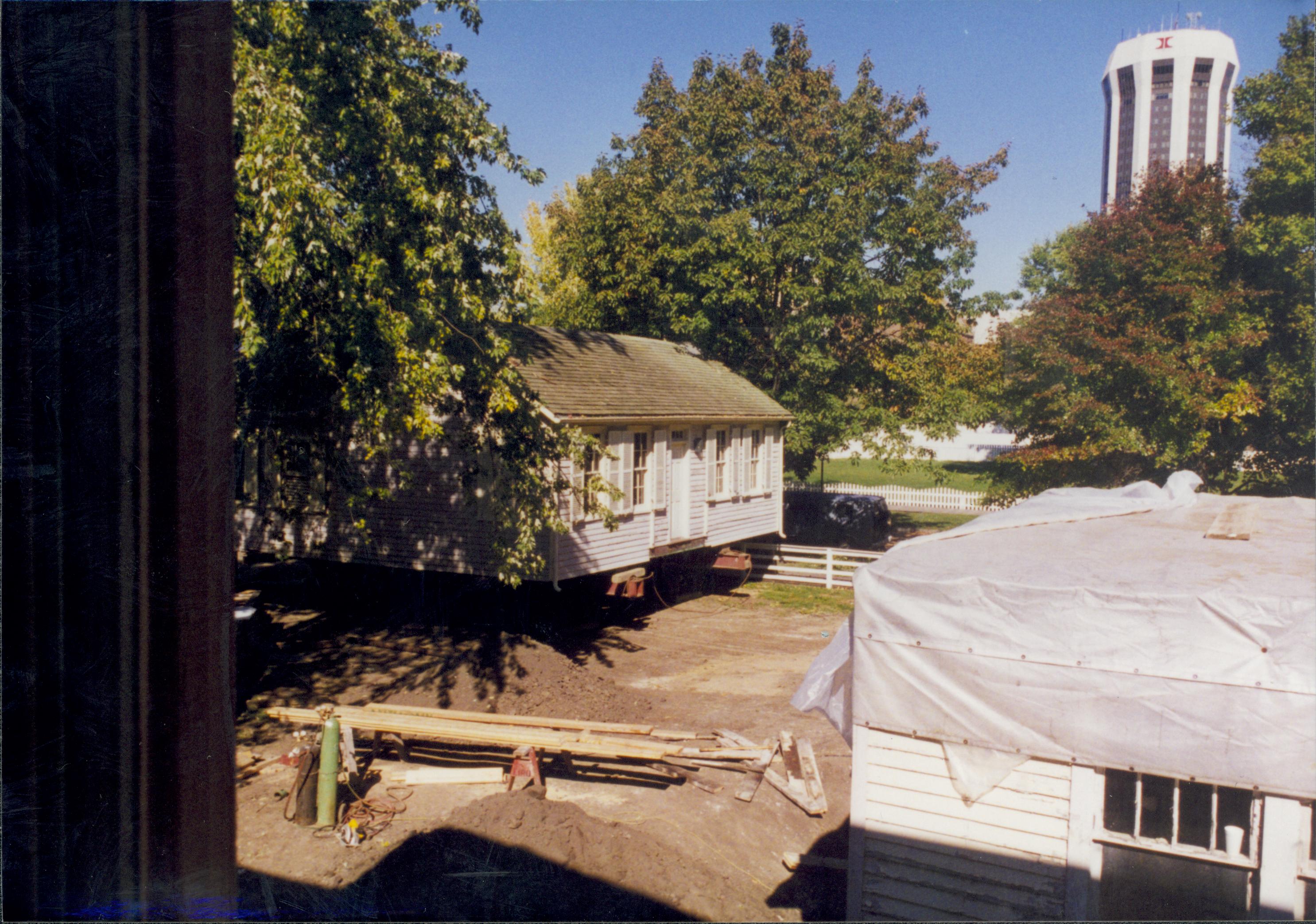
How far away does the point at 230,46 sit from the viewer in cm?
190

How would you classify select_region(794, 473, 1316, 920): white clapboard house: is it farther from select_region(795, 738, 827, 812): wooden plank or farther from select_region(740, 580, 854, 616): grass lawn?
select_region(740, 580, 854, 616): grass lawn

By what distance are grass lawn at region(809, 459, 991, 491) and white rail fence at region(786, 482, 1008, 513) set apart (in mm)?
492

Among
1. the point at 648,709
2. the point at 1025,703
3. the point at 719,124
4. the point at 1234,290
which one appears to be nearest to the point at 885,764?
the point at 1025,703

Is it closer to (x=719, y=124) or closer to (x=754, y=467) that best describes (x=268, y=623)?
(x=754, y=467)

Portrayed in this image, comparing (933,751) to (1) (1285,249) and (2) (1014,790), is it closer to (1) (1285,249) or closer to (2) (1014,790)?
(2) (1014,790)

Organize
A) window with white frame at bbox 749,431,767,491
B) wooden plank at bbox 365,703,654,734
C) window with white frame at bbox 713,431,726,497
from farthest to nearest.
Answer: window with white frame at bbox 749,431,767,491, window with white frame at bbox 713,431,726,497, wooden plank at bbox 365,703,654,734

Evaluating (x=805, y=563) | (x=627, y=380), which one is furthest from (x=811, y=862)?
(x=805, y=563)

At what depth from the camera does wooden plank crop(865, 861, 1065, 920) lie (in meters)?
4.91

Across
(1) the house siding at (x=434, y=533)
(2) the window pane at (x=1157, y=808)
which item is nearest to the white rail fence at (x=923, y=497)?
(1) the house siding at (x=434, y=533)

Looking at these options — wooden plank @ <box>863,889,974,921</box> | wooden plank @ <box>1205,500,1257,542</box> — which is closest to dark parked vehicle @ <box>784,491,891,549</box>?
wooden plank @ <box>1205,500,1257,542</box>

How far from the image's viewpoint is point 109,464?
1672mm

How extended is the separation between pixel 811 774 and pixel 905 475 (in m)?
33.0

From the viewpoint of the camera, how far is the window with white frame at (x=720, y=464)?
19.9m

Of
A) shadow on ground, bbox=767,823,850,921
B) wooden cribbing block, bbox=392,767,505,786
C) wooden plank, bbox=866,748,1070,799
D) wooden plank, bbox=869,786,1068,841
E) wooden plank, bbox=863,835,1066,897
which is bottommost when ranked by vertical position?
shadow on ground, bbox=767,823,850,921
